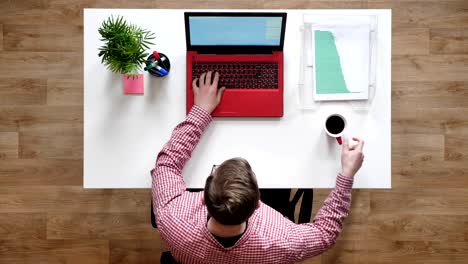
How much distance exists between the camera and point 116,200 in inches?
83.0

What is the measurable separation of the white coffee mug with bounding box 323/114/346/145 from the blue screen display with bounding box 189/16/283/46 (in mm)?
309

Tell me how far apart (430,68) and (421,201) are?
65cm

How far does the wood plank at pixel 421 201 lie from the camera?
6.96 feet

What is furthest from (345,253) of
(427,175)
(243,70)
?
(243,70)

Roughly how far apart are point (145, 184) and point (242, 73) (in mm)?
497

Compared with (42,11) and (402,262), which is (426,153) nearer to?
(402,262)

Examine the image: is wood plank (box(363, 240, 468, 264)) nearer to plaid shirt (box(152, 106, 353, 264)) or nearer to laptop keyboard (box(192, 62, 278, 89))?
plaid shirt (box(152, 106, 353, 264))

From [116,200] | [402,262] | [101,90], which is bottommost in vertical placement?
[402,262]

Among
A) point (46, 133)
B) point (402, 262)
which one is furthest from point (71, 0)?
point (402, 262)

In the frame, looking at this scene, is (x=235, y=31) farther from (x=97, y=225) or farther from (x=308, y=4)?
(x=97, y=225)

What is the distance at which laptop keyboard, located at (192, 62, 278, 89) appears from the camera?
1.47m

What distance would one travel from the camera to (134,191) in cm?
210

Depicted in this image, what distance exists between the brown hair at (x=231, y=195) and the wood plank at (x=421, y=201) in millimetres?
1239

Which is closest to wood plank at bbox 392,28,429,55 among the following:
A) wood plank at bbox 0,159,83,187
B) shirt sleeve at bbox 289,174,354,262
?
shirt sleeve at bbox 289,174,354,262
